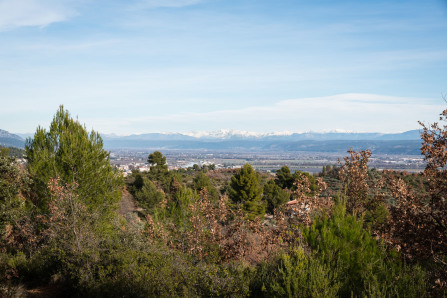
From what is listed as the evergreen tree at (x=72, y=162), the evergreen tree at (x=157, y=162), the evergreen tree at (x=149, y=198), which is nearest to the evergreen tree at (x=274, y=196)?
the evergreen tree at (x=149, y=198)

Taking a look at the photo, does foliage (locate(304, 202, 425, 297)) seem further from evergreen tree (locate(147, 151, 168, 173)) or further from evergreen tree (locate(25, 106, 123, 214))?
evergreen tree (locate(147, 151, 168, 173))

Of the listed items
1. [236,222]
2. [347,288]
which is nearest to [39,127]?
[236,222]

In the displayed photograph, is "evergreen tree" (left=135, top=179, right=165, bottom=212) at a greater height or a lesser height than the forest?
lesser

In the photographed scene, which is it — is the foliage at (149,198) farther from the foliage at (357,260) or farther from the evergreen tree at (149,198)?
the foliage at (357,260)

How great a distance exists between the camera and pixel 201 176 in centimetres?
3481

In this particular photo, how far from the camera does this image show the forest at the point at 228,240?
4.50 metres

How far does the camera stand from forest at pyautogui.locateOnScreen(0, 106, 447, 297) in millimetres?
4504

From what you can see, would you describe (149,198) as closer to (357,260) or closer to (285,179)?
(285,179)

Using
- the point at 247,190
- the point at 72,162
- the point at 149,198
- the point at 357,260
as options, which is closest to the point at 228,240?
the point at 357,260

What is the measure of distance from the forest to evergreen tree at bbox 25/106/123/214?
0.05m

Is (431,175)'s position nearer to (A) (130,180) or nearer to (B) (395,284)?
(B) (395,284)

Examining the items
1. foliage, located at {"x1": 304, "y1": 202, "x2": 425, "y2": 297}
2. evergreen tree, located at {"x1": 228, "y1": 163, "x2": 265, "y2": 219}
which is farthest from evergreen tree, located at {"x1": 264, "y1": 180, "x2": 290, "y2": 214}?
foliage, located at {"x1": 304, "y1": 202, "x2": 425, "y2": 297}

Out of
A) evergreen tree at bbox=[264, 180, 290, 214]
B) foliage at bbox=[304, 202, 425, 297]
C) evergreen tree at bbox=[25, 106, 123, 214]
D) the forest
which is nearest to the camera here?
foliage at bbox=[304, 202, 425, 297]

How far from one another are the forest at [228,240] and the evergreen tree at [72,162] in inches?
1.9
